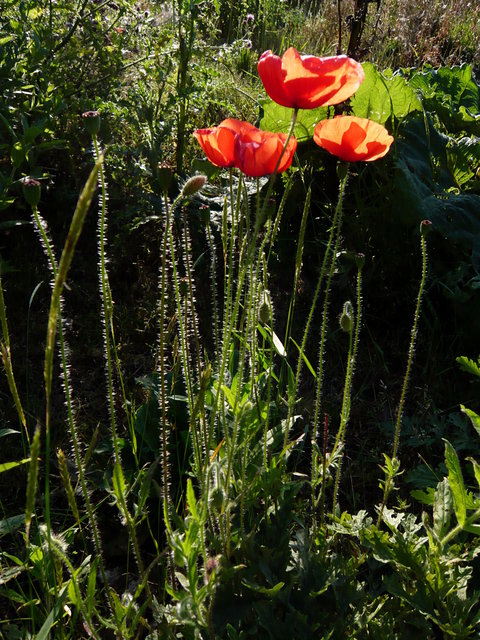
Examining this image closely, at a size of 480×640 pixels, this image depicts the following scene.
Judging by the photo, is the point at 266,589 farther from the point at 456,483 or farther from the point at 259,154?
the point at 259,154

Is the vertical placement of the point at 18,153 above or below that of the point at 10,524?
above

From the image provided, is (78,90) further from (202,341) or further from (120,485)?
(120,485)

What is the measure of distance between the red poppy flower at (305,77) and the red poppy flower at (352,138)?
12 cm

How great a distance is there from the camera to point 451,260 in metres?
2.58

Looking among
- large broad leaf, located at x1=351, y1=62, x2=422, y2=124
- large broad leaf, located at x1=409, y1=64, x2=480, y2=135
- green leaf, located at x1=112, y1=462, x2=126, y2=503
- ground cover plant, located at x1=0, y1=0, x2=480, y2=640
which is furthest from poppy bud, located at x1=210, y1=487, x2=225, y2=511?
large broad leaf, located at x1=409, y1=64, x2=480, y2=135

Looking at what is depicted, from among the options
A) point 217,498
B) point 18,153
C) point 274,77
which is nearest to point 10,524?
point 217,498

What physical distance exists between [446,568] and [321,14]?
6.17 m

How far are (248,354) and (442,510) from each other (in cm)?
78

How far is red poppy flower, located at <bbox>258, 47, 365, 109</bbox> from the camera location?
1254 mm

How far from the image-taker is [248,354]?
2033 mm

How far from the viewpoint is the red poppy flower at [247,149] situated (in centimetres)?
129

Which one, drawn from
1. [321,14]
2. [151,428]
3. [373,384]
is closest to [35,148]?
[151,428]

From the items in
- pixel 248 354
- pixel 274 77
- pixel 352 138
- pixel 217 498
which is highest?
pixel 274 77

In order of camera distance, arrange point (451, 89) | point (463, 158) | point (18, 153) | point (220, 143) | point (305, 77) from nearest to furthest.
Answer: point (305, 77)
point (220, 143)
point (18, 153)
point (463, 158)
point (451, 89)
